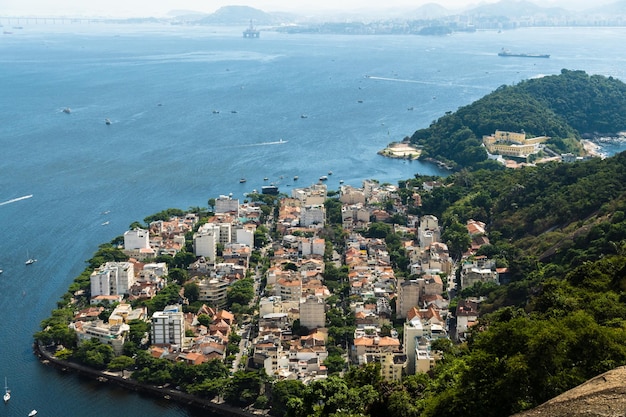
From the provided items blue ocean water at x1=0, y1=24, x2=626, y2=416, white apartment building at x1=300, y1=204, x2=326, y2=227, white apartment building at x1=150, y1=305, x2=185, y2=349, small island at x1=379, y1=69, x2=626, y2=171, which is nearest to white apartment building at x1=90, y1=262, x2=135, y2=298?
blue ocean water at x1=0, y1=24, x2=626, y2=416

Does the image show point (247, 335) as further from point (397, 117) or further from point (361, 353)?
point (397, 117)

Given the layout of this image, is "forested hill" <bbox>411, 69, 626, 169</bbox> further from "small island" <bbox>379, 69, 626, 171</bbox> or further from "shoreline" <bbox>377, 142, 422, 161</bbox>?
"shoreline" <bbox>377, 142, 422, 161</bbox>

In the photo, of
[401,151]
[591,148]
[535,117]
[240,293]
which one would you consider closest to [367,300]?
[240,293]

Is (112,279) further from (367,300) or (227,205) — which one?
(227,205)

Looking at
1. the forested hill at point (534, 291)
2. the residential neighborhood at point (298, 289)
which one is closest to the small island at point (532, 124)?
the forested hill at point (534, 291)

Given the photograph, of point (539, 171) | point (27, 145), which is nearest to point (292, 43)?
point (27, 145)
